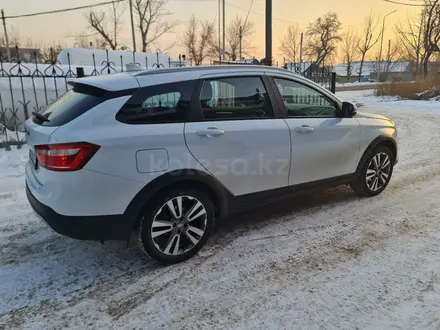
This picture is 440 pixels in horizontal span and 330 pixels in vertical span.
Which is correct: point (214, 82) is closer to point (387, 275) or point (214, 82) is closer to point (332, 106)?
point (332, 106)

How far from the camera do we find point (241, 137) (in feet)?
11.0

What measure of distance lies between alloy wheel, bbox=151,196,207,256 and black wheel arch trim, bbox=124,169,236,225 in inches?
6.1

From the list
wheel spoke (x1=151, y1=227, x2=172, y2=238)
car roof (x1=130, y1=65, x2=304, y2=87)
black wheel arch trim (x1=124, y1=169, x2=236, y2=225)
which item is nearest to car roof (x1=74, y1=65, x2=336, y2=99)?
car roof (x1=130, y1=65, x2=304, y2=87)

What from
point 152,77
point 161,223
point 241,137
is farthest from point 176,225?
point 152,77

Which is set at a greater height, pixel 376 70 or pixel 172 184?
pixel 376 70

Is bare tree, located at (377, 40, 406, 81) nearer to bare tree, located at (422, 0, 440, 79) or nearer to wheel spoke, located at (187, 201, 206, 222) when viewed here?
bare tree, located at (422, 0, 440, 79)

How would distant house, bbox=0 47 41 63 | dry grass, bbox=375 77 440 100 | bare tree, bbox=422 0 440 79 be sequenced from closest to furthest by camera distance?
1. distant house, bbox=0 47 41 63
2. dry grass, bbox=375 77 440 100
3. bare tree, bbox=422 0 440 79

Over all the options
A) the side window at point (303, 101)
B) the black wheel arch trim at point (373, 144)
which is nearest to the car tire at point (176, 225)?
the side window at point (303, 101)

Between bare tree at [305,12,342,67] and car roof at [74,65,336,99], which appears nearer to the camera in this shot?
car roof at [74,65,336,99]

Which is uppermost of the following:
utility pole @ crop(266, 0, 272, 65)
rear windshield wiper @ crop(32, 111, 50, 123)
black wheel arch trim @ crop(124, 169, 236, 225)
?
utility pole @ crop(266, 0, 272, 65)

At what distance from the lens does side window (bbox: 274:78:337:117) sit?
378cm

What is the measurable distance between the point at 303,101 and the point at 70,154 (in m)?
2.59

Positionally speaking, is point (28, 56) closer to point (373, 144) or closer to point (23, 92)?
point (23, 92)

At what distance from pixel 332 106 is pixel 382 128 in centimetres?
97
